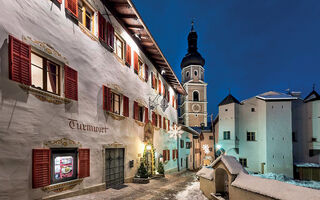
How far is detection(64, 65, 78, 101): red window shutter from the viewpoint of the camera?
797 centimetres

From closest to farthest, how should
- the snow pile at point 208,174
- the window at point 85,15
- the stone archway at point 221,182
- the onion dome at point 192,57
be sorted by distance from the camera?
the window at point 85,15, the stone archway at point 221,182, the snow pile at point 208,174, the onion dome at point 192,57

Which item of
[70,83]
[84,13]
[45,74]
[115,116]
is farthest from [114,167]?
[84,13]

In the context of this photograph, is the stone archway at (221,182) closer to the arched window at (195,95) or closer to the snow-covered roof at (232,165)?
the snow-covered roof at (232,165)

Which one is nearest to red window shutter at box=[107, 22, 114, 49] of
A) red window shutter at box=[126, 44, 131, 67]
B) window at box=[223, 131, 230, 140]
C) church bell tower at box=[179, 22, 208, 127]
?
red window shutter at box=[126, 44, 131, 67]

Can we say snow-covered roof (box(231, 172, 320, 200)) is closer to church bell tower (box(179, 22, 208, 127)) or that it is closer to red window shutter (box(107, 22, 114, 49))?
red window shutter (box(107, 22, 114, 49))

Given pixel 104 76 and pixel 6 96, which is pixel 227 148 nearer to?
pixel 104 76

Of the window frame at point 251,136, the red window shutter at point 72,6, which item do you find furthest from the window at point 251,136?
the red window shutter at point 72,6

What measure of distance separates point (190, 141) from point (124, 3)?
95.5 ft

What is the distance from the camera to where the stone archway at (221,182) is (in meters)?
11.1

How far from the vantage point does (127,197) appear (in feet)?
30.9

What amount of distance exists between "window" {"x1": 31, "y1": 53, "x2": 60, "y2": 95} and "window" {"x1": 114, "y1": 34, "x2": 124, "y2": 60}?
5010mm

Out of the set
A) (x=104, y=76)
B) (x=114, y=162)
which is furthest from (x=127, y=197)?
(x=104, y=76)

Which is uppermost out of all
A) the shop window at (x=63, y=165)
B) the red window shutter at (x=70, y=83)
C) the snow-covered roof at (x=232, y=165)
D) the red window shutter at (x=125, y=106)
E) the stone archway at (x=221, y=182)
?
the red window shutter at (x=70, y=83)

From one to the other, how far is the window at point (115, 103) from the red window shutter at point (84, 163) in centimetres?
329
